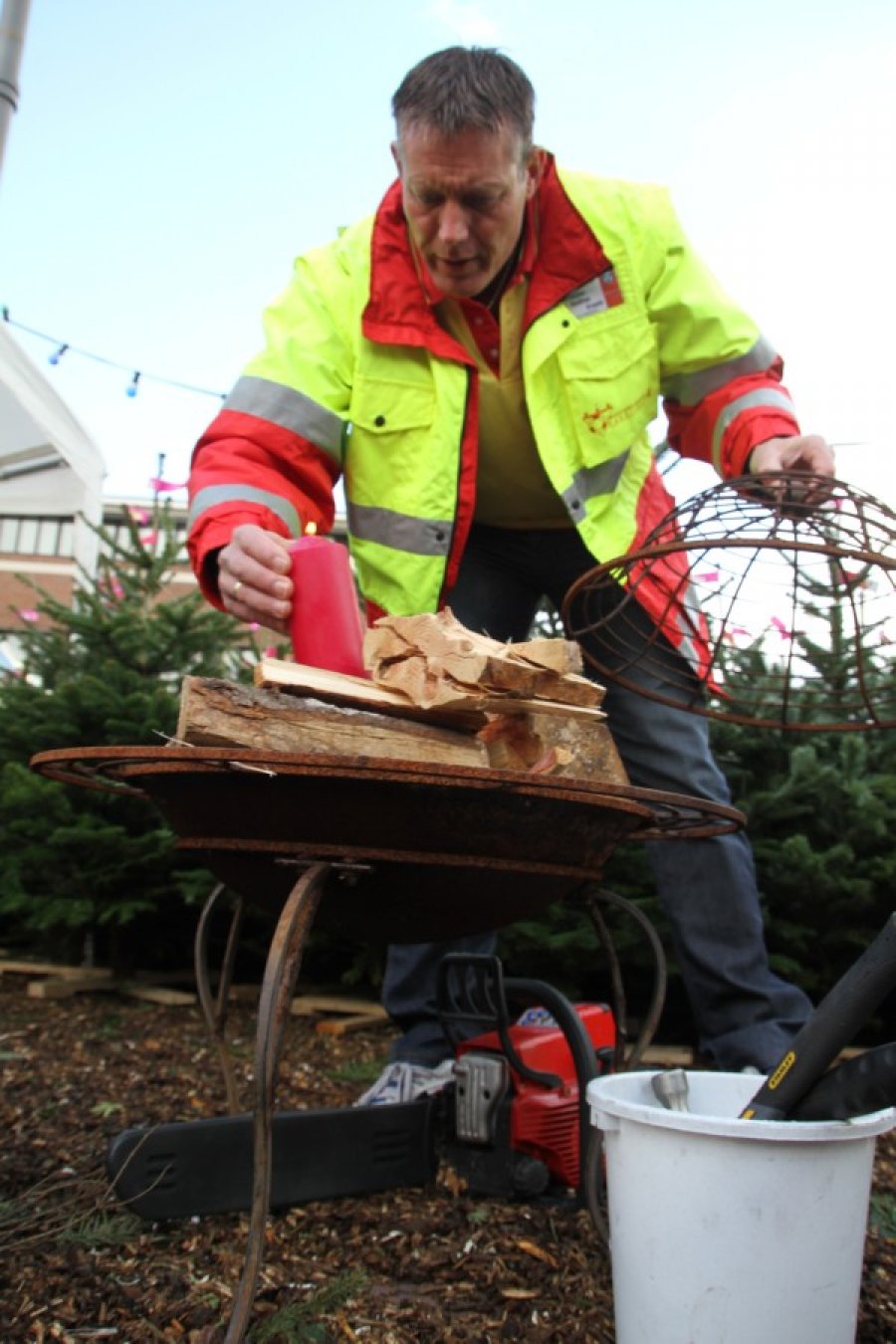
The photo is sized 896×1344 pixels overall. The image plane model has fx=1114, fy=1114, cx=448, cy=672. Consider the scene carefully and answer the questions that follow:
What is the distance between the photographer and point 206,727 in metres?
1.36

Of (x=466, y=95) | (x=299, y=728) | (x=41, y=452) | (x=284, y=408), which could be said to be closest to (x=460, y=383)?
(x=284, y=408)

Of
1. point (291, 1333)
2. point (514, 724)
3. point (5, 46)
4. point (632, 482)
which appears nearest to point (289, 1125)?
point (291, 1333)

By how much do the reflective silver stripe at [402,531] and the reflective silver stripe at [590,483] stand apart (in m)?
0.25

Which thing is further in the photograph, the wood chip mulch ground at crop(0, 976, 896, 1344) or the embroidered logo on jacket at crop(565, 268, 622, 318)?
the embroidered logo on jacket at crop(565, 268, 622, 318)

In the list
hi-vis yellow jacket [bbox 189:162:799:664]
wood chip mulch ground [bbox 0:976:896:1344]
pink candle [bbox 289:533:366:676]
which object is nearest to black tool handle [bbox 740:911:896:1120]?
wood chip mulch ground [bbox 0:976:896:1344]

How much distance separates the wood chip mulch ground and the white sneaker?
200mm

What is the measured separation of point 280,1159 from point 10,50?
3.32 m

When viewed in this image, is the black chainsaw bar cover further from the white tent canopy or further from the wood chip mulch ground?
the white tent canopy

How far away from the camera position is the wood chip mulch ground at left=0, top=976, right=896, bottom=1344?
1.38 m

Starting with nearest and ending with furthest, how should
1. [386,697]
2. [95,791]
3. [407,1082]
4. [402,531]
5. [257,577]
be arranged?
[386,697], [257,577], [407,1082], [402,531], [95,791]

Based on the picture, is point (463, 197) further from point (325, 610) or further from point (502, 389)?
point (325, 610)

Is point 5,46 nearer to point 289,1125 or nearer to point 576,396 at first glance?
point 576,396

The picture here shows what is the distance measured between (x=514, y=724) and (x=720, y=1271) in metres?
0.79

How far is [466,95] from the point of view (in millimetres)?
1967
